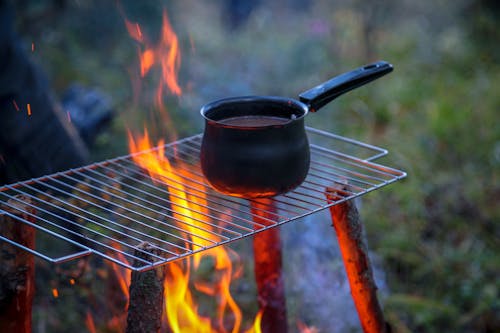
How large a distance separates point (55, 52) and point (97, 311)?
2.72 metres

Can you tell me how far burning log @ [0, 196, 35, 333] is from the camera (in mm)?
1579

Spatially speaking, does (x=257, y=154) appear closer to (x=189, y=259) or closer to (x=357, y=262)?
(x=357, y=262)

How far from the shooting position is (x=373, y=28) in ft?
18.8

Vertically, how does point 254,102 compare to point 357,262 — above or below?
above

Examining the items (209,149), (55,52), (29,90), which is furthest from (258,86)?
(209,149)

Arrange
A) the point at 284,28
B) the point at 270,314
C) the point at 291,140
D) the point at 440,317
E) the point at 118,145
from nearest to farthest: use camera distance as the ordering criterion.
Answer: the point at 291,140, the point at 270,314, the point at 440,317, the point at 118,145, the point at 284,28

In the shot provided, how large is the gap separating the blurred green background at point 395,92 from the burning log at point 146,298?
5.12 feet

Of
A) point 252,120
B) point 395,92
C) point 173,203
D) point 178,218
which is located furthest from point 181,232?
point 395,92

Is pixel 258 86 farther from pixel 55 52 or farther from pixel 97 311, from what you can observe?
pixel 97 311

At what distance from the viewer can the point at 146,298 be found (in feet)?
4.74

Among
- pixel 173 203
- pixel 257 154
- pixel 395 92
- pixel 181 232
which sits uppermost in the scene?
pixel 395 92

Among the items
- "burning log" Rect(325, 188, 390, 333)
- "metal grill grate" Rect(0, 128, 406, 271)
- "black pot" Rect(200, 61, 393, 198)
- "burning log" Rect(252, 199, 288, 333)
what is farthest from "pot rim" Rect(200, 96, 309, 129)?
"burning log" Rect(252, 199, 288, 333)

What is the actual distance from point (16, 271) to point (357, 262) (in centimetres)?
99

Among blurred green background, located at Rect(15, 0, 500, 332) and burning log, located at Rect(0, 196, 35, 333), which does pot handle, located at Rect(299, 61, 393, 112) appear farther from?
blurred green background, located at Rect(15, 0, 500, 332)
